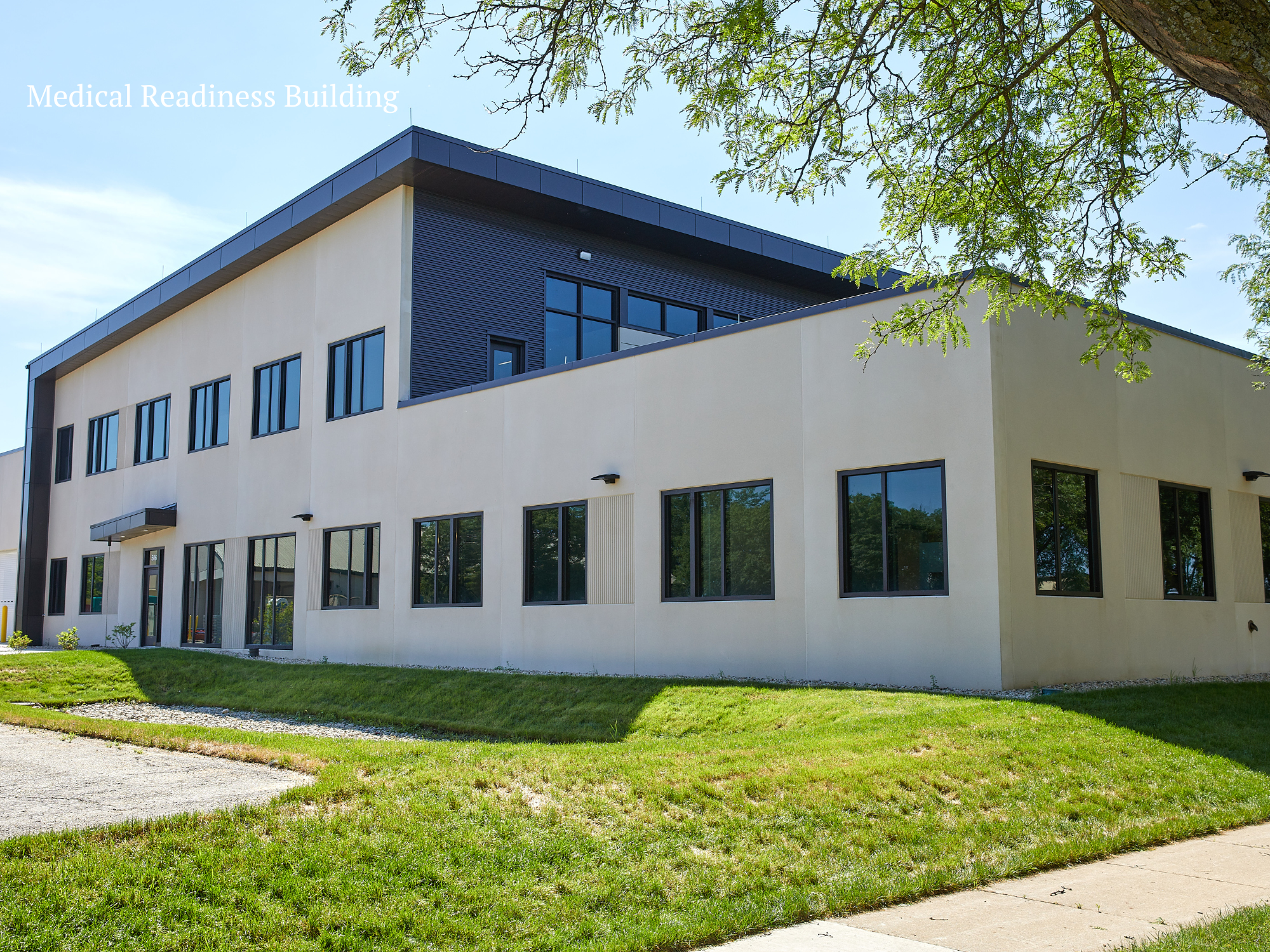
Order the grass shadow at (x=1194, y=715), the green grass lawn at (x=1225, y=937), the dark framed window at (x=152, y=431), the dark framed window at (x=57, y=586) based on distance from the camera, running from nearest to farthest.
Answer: the green grass lawn at (x=1225, y=937) < the grass shadow at (x=1194, y=715) < the dark framed window at (x=152, y=431) < the dark framed window at (x=57, y=586)

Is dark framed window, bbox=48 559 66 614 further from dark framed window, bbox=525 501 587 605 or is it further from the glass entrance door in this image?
dark framed window, bbox=525 501 587 605

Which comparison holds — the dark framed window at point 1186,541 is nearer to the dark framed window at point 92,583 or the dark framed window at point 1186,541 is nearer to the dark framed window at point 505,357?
the dark framed window at point 505,357

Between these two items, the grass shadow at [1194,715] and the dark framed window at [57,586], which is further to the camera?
the dark framed window at [57,586]

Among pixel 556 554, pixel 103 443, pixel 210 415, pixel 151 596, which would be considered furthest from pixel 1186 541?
pixel 103 443

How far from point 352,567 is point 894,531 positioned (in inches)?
497

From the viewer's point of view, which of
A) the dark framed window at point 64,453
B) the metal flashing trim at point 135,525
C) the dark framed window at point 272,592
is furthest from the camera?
the dark framed window at point 64,453

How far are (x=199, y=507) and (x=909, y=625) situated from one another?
20287mm

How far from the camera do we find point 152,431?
31375 mm

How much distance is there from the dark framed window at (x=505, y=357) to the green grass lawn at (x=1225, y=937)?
63.3 feet

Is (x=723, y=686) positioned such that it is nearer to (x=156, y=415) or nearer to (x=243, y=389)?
(x=243, y=389)

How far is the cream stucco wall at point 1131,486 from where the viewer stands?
13930 millimetres

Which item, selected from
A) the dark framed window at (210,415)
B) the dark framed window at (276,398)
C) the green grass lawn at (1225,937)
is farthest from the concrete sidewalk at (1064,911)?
the dark framed window at (210,415)

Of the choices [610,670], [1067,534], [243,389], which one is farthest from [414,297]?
[1067,534]

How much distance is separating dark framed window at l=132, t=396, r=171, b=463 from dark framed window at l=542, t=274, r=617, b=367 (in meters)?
12.6
